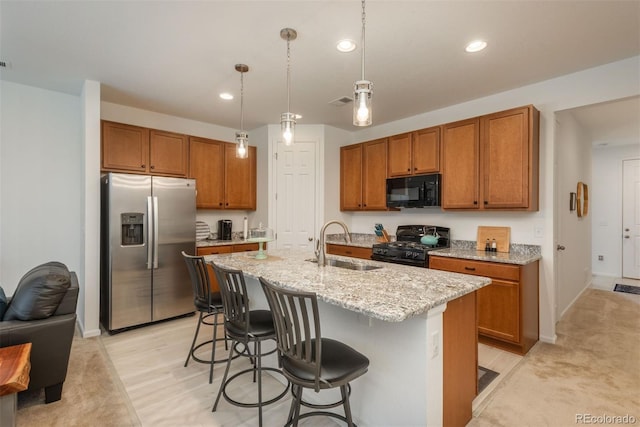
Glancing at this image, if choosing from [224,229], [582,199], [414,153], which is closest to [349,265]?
[414,153]

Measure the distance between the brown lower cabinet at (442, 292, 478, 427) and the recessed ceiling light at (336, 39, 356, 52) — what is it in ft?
6.82

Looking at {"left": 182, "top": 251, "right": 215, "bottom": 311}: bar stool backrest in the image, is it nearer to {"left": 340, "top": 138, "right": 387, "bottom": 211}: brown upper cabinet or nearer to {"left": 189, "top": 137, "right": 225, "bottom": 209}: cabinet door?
{"left": 189, "top": 137, "right": 225, "bottom": 209}: cabinet door

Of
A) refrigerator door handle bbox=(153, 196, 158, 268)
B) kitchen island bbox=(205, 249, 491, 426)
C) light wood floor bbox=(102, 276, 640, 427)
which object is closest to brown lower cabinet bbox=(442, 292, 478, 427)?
kitchen island bbox=(205, 249, 491, 426)

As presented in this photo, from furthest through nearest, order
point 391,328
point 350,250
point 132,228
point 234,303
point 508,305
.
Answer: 1. point 350,250
2. point 132,228
3. point 508,305
4. point 234,303
5. point 391,328

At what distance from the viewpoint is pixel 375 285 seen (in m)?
1.70

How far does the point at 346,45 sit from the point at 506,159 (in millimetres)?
2025

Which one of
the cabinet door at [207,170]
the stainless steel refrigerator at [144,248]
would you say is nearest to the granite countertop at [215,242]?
the stainless steel refrigerator at [144,248]

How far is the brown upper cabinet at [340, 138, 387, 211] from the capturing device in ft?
14.4

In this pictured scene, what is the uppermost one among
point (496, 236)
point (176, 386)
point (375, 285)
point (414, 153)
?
point (414, 153)

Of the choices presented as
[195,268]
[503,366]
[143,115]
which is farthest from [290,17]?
[503,366]

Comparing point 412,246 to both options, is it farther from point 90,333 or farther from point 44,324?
point 90,333

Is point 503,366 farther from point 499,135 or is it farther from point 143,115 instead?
point 143,115

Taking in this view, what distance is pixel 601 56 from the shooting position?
2680 mm

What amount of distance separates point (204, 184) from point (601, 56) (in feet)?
15.2
